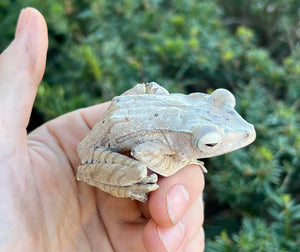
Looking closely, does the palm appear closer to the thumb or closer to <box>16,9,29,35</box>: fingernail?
the thumb

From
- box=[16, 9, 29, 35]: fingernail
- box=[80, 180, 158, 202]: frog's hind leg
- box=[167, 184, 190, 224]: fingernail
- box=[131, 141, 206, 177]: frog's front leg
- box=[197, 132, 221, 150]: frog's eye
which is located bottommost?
box=[167, 184, 190, 224]: fingernail

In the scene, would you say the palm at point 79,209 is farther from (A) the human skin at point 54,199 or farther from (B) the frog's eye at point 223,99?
(B) the frog's eye at point 223,99

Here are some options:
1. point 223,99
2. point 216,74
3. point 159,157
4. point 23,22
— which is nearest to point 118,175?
point 159,157

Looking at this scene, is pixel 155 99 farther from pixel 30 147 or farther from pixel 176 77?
pixel 176 77

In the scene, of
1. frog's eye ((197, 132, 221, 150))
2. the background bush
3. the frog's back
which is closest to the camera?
frog's eye ((197, 132, 221, 150))

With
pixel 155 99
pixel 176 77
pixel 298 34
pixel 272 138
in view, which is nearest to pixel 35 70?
pixel 155 99

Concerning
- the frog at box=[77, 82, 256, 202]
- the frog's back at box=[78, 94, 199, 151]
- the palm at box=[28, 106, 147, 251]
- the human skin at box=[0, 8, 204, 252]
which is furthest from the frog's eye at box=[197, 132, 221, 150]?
the palm at box=[28, 106, 147, 251]

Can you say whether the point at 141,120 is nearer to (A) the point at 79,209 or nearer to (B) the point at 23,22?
(A) the point at 79,209
